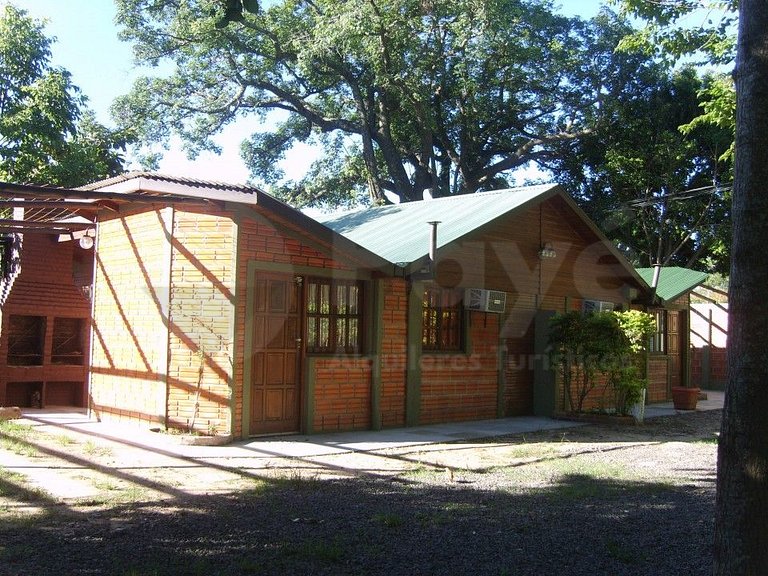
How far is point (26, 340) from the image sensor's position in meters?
14.2

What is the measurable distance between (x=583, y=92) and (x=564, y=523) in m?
26.3

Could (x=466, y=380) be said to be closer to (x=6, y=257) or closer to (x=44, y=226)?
(x=44, y=226)

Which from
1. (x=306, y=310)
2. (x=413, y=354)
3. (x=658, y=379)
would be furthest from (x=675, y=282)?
(x=306, y=310)

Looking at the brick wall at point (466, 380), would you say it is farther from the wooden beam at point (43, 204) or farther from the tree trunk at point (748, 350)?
the tree trunk at point (748, 350)

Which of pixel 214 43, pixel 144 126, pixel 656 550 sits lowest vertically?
pixel 656 550

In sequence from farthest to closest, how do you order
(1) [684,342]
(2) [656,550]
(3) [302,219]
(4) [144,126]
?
(4) [144,126]
(1) [684,342]
(3) [302,219]
(2) [656,550]

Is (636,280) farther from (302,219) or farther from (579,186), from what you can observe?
(579,186)

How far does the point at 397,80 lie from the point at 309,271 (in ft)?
59.1

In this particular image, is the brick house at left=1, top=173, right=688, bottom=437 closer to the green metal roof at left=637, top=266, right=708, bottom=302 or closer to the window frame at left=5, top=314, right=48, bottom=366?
the window frame at left=5, top=314, right=48, bottom=366

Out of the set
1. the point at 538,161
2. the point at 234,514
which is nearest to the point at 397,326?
the point at 234,514

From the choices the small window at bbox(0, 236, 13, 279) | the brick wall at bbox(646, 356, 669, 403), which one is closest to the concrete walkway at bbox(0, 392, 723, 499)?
the small window at bbox(0, 236, 13, 279)

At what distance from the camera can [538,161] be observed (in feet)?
105

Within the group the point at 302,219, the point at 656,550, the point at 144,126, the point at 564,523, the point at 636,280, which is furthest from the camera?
the point at 144,126

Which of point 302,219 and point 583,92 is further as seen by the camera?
point 583,92
